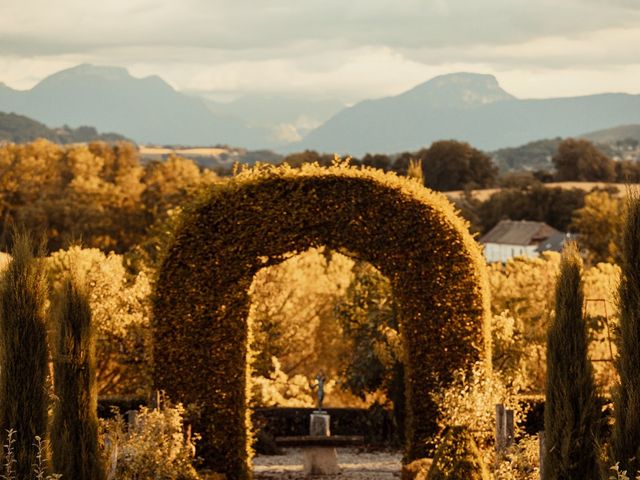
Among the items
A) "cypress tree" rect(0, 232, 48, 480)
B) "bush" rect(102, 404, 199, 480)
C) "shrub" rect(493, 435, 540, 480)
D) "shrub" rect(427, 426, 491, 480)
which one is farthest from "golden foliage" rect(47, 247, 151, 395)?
"shrub" rect(427, 426, 491, 480)

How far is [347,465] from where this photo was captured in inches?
738

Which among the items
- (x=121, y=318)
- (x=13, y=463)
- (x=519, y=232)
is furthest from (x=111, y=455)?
→ (x=519, y=232)

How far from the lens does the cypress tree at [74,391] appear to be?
1150 cm

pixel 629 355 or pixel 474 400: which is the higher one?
pixel 629 355

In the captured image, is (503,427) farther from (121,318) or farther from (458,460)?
(121,318)

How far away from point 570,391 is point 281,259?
5058mm

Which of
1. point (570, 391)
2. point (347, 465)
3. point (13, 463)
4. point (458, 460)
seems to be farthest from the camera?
point (347, 465)

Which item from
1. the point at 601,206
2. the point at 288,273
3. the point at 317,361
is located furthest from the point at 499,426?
the point at 601,206

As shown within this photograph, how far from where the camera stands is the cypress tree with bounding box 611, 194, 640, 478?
991 centimetres

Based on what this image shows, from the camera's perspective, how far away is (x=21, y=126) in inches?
7018

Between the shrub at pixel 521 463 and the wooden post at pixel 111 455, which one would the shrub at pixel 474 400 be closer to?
the shrub at pixel 521 463

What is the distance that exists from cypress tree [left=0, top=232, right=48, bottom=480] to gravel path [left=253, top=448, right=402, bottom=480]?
7.02 meters

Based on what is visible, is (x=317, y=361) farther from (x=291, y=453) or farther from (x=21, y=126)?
(x=21, y=126)

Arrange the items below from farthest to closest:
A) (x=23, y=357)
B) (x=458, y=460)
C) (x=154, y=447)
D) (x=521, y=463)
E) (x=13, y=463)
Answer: (x=521, y=463), (x=154, y=447), (x=458, y=460), (x=23, y=357), (x=13, y=463)
